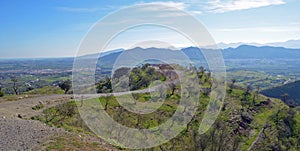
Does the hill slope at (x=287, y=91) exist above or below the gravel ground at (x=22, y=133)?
below

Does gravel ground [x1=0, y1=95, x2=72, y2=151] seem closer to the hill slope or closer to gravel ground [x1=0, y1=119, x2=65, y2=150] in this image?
gravel ground [x1=0, y1=119, x2=65, y2=150]

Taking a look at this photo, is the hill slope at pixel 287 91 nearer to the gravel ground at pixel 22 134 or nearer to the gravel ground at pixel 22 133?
the gravel ground at pixel 22 133

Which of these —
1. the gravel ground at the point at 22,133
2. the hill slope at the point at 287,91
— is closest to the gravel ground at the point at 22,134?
the gravel ground at the point at 22,133

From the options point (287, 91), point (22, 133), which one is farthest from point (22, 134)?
point (287, 91)

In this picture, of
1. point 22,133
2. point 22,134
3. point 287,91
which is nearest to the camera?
point 22,134

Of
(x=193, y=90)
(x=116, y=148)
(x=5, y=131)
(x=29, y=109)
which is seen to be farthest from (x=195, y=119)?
(x=5, y=131)

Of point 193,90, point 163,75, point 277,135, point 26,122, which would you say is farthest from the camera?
point 163,75

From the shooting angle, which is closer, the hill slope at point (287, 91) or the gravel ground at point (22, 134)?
the gravel ground at point (22, 134)

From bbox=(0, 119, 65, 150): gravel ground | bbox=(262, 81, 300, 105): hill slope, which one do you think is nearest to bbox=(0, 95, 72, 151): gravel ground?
bbox=(0, 119, 65, 150): gravel ground

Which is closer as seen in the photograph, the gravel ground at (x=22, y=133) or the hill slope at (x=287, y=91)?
the gravel ground at (x=22, y=133)

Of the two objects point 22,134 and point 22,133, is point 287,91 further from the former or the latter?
point 22,134

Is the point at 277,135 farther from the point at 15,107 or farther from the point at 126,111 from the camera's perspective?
the point at 15,107
